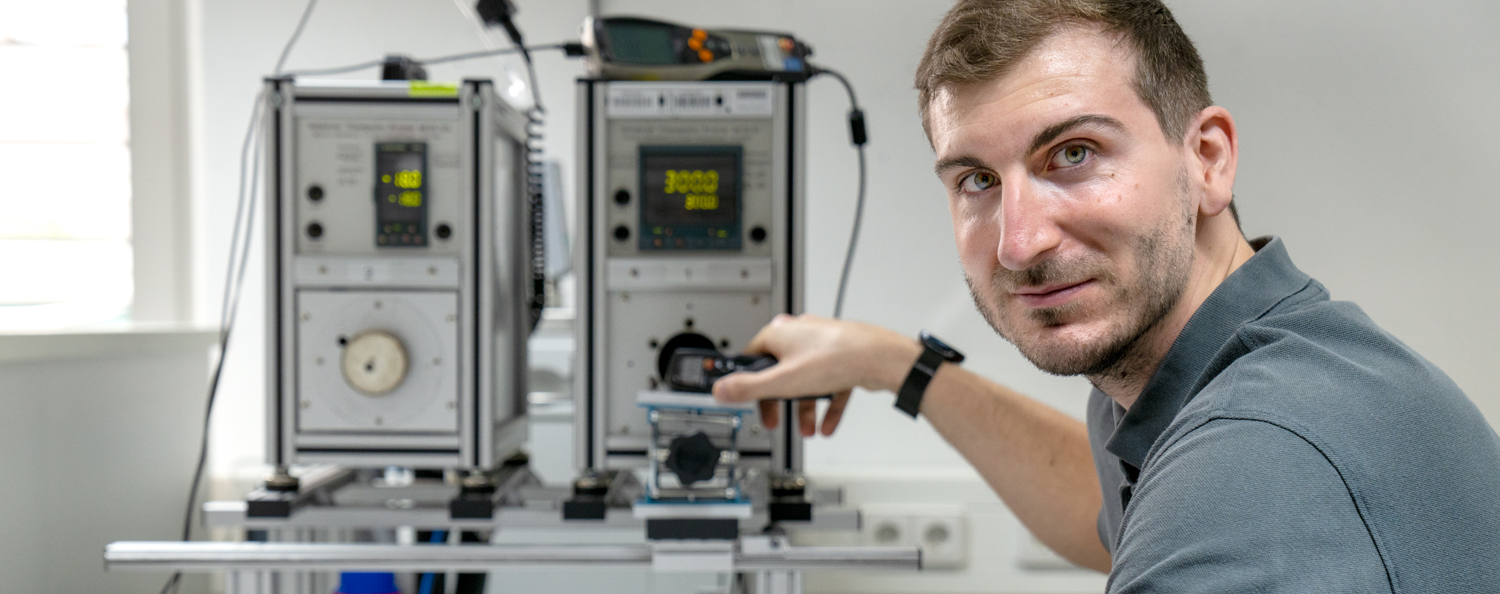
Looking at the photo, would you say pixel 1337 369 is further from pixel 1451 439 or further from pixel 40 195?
pixel 40 195

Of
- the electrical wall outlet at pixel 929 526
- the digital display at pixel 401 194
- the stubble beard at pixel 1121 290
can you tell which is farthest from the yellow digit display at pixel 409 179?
the electrical wall outlet at pixel 929 526

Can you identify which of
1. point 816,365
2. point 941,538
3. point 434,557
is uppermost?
point 816,365

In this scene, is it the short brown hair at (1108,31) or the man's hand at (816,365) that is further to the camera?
the man's hand at (816,365)

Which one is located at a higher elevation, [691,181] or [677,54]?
[677,54]

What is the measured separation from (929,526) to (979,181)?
116 centimetres

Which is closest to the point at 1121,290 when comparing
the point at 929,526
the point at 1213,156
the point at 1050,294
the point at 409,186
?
the point at 1050,294

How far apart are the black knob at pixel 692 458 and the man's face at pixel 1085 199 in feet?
1.48

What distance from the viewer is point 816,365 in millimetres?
1115

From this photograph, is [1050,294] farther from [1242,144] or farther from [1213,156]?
[1242,144]

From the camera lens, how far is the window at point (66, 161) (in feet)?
5.35

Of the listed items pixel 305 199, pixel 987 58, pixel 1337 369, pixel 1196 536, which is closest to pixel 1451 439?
pixel 1337 369

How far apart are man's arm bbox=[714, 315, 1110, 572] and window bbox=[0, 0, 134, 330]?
4.63ft

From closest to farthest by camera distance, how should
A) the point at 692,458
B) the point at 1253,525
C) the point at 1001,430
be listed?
the point at 1253,525
the point at 692,458
the point at 1001,430

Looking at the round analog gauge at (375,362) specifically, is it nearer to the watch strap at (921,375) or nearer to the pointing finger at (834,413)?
the pointing finger at (834,413)
